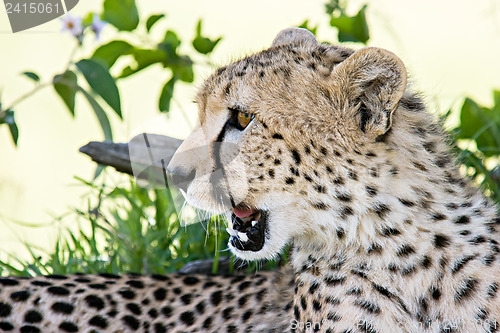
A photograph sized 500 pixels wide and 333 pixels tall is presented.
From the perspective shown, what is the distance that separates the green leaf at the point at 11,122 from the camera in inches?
121

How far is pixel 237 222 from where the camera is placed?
2162 millimetres

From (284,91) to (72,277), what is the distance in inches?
47.7

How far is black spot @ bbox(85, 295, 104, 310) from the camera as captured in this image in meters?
2.60

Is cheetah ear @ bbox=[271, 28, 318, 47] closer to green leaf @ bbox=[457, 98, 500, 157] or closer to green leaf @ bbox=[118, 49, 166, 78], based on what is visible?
green leaf @ bbox=[118, 49, 166, 78]

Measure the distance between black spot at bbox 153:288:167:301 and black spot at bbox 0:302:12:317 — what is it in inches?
20.8

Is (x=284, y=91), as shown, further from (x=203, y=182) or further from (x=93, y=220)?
(x=93, y=220)

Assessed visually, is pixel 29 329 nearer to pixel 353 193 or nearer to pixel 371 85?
pixel 353 193

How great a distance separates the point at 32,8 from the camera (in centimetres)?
312

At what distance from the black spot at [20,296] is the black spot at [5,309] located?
0.11ft

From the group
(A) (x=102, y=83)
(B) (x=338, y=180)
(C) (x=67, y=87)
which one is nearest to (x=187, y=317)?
(B) (x=338, y=180)

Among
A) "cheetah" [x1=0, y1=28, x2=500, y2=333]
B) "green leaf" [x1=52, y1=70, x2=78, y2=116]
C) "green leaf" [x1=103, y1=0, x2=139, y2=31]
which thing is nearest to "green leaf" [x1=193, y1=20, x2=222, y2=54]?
"green leaf" [x1=103, y1=0, x2=139, y2=31]

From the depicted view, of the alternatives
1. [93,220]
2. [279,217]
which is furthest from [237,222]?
[93,220]

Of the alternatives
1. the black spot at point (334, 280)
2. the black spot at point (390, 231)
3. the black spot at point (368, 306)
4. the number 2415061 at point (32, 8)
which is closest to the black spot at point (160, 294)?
the black spot at point (334, 280)

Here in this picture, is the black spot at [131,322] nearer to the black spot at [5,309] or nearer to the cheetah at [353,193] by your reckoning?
the black spot at [5,309]
